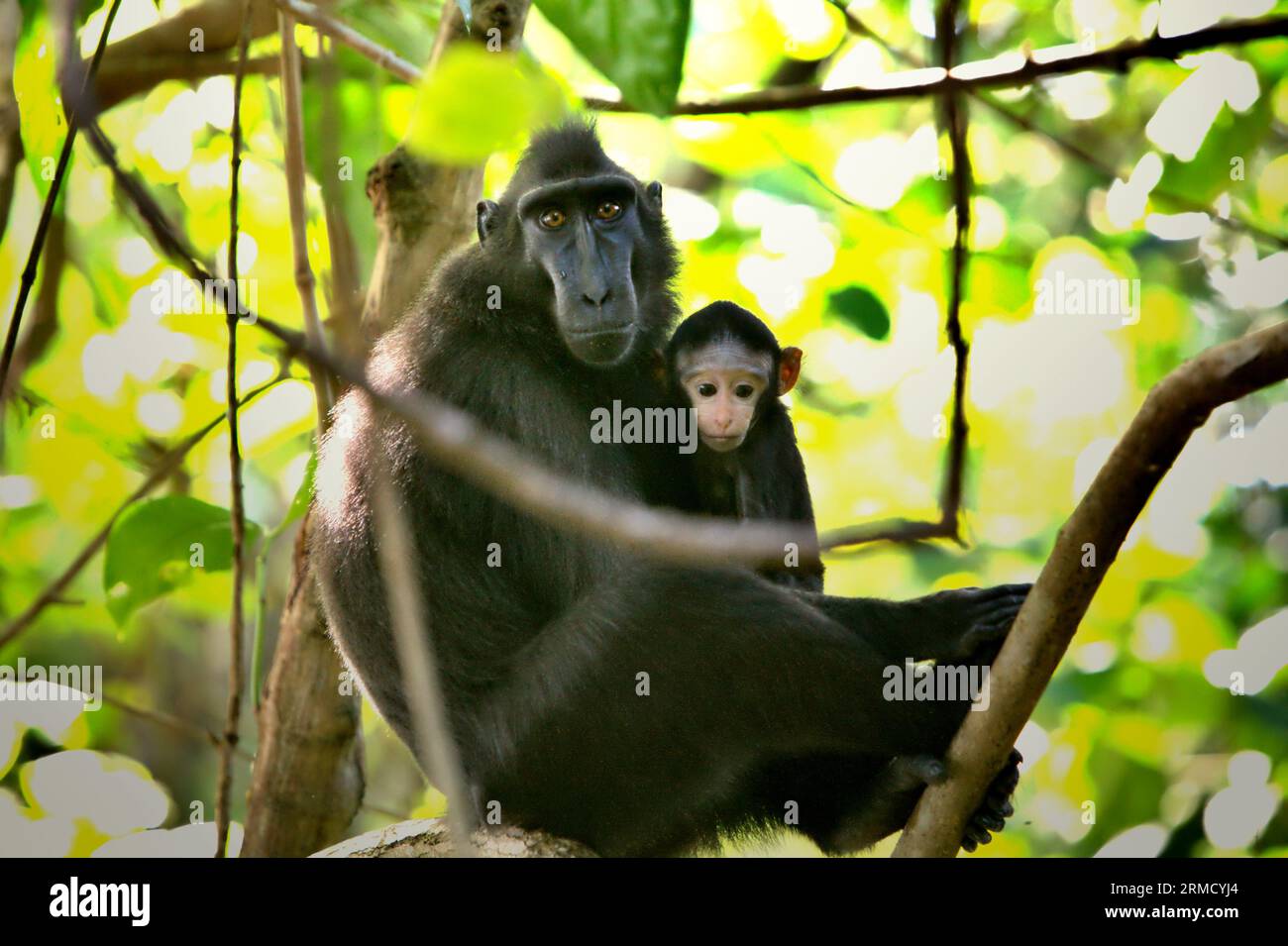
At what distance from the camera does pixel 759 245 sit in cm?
795

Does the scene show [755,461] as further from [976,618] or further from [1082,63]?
[1082,63]

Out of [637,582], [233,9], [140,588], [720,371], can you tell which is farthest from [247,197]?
[637,582]

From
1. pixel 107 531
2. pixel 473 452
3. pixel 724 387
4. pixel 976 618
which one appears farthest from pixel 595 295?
pixel 473 452

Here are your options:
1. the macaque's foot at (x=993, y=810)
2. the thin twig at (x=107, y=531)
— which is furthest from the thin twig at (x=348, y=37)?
the macaque's foot at (x=993, y=810)

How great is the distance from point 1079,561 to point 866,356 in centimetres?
600

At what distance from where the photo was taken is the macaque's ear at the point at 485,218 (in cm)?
516

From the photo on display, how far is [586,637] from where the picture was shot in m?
4.24

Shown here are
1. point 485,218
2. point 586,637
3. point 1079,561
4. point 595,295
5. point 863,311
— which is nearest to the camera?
point 1079,561

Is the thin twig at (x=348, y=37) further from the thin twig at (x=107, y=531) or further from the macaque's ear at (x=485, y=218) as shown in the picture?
the thin twig at (x=107, y=531)

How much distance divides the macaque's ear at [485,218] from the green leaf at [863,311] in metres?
1.80

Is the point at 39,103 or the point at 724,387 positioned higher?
the point at 39,103
